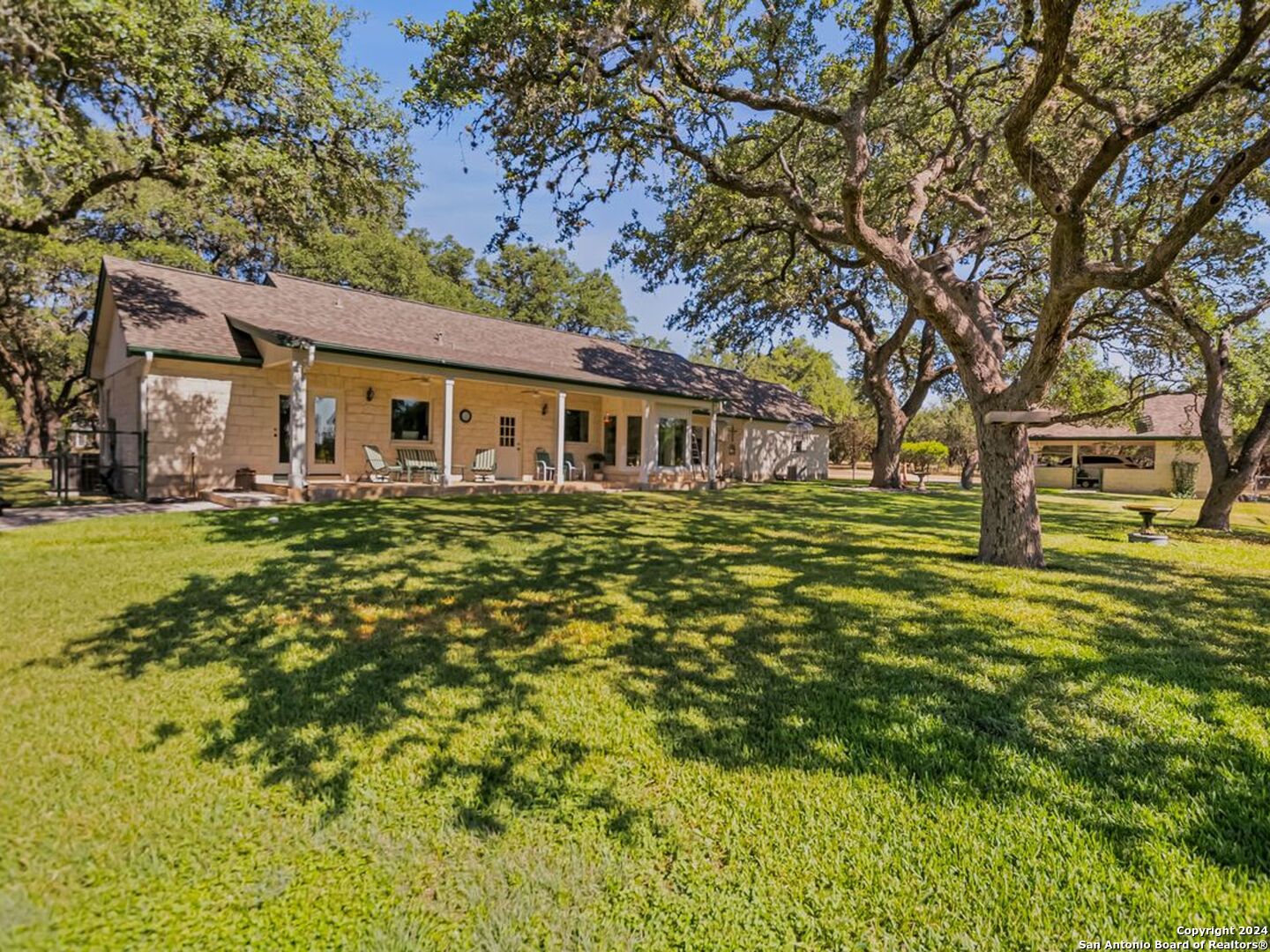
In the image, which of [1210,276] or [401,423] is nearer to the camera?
[1210,276]

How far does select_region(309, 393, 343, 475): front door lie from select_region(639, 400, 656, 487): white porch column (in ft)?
27.2

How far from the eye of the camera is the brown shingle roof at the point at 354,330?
38.1 ft

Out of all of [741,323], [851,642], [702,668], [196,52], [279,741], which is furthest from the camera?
[741,323]

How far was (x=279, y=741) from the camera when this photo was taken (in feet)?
9.64

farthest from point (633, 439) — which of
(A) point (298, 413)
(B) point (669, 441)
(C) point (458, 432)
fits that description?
(A) point (298, 413)

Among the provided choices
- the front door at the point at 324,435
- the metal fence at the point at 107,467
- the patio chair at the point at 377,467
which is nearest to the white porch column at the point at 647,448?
the patio chair at the point at 377,467

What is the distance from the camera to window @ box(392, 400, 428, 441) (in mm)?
14539

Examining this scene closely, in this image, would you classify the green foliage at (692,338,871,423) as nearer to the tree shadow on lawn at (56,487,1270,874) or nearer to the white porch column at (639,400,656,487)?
the white porch column at (639,400,656,487)

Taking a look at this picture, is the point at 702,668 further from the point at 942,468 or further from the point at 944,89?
the point at 942,468

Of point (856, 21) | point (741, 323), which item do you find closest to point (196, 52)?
point (856, 21)

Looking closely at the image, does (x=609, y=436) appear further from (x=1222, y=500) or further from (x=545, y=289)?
(x=545, y=289)

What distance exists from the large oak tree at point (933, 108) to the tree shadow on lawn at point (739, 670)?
2714 mm

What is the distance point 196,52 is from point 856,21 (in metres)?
10.9

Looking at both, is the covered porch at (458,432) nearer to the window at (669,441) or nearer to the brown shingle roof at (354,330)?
the window at (669,441)
